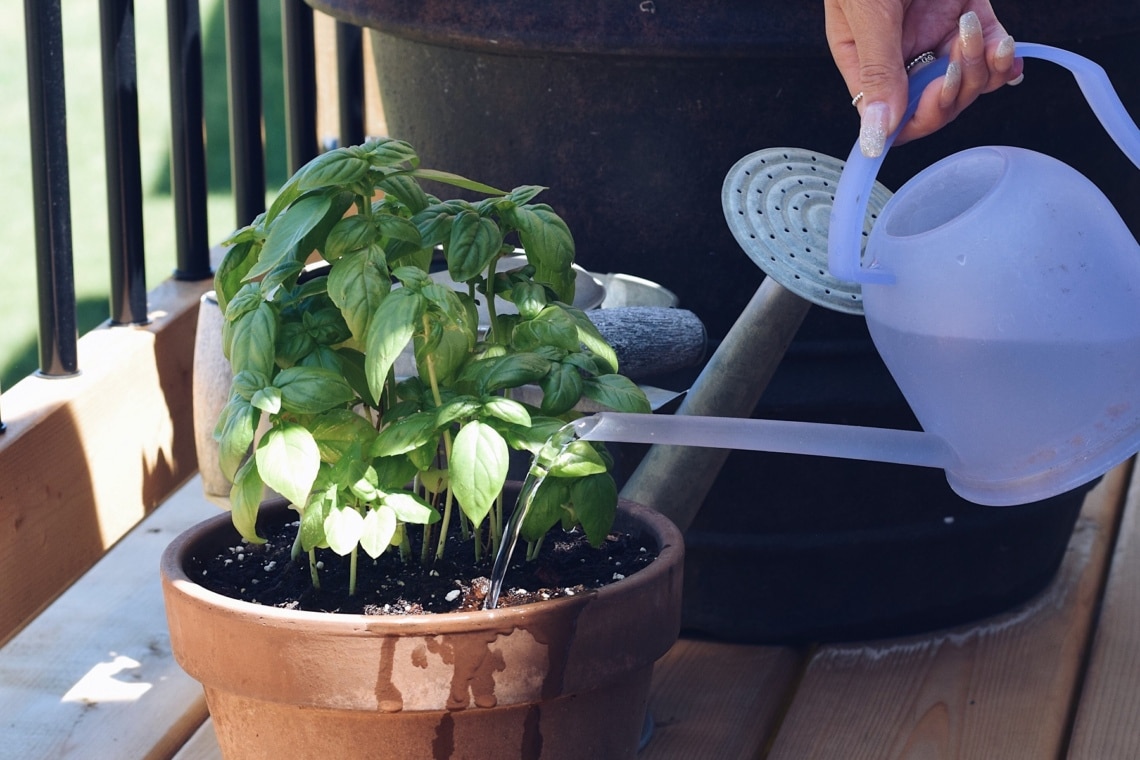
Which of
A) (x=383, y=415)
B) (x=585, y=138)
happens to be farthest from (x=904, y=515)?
(x=383, y=415)

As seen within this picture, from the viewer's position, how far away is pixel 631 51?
123 centimetres

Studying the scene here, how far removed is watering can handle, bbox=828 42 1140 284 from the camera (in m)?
0.90

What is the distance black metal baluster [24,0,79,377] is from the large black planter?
0.31 m

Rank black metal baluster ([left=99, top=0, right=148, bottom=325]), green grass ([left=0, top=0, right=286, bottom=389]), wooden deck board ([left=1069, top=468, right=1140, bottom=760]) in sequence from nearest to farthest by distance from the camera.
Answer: wooden deck board ([left=1069, top=468, right=1140, bottom=760]) < black metal baluster ([left=99, top=0, right=148, bottom=325]) < green grass ([left=0, top=0, right=286, bottom=389])

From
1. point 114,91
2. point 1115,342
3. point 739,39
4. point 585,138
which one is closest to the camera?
point 1115,342

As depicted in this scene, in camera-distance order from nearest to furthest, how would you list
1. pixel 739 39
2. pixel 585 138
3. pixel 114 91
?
1. pixel 739 39
2. pixel 585 138
3. pixel 114 91

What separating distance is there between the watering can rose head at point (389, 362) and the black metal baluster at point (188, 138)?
2.82 feet

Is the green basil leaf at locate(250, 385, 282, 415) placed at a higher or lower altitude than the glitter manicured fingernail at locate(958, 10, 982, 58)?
lower

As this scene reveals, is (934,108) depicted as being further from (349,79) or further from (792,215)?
(349,79)

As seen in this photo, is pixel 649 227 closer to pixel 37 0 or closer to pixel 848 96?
pixel 848 96

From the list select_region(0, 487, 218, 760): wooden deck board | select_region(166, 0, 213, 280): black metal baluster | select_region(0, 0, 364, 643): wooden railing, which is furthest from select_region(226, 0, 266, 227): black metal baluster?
select_region(0, 487, 218, 760): wooden deck board

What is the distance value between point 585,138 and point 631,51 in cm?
12

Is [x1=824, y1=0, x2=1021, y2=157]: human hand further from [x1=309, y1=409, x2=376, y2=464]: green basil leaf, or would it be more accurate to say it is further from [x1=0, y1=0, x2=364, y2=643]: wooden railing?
[x1=0, y1=0, x2=364, y2=643]: wooden railing

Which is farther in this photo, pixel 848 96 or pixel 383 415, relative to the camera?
pixel 848 96
